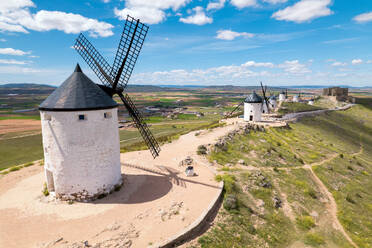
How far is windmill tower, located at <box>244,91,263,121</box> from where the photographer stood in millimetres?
42750

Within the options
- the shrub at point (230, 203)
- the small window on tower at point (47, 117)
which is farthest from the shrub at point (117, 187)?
the shrub at point (230, 203)

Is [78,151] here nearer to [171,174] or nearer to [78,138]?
[78,138]

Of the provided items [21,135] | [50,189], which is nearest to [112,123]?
[50,189]

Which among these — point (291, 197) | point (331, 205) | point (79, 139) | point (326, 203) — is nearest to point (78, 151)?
point (79, 139)

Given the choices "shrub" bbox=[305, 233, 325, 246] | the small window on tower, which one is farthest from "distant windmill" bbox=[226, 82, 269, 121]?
the small window on tower

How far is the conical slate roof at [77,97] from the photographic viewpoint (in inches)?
529

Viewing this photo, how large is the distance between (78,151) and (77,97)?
3568mm

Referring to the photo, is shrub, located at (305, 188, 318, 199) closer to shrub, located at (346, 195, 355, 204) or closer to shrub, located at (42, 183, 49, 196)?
shrub, located at (346, 195, 355, 204)

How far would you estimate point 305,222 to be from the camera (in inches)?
604

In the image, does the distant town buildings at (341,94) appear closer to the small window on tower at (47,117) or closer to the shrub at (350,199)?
the shrub at (350,199)

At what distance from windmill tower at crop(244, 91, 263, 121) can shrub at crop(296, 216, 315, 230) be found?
2924 centimetres

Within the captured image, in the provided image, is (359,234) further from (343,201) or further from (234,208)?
(234,208)

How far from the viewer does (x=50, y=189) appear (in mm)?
15211

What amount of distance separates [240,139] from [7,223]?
2653 cm
